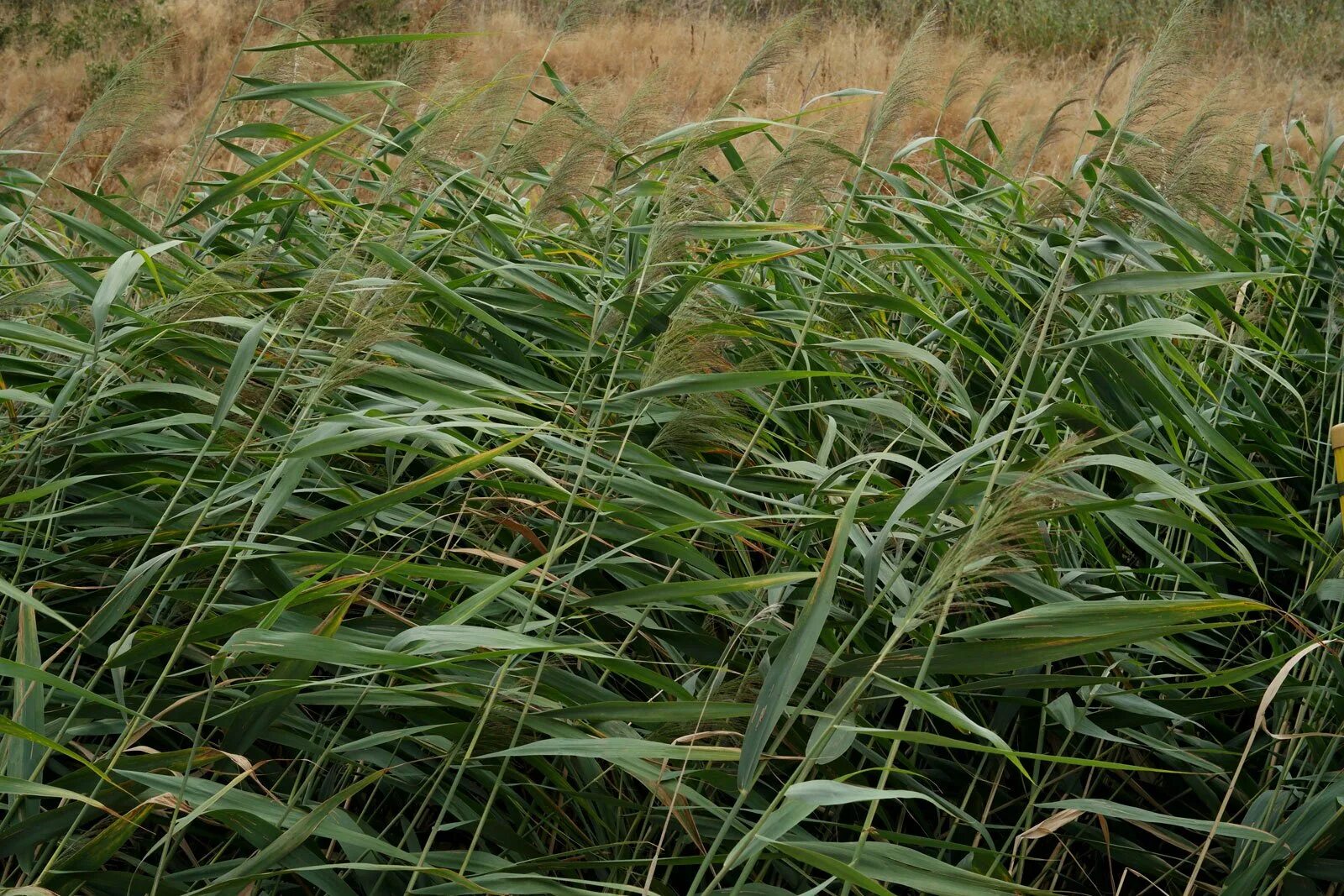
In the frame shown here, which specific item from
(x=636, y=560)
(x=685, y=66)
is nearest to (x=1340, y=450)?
(x=636, y=560)

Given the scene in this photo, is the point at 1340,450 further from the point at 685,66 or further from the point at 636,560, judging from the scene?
the point at 685,66

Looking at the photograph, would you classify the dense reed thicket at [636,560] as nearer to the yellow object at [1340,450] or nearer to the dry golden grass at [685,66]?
the yellow object at [1340,450]

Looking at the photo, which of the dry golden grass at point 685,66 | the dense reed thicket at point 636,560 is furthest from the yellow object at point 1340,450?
the dry golden grass at point 685,66

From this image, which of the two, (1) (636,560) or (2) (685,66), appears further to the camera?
(2) (685,66)

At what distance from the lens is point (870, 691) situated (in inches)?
51.8

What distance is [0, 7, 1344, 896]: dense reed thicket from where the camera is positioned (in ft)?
3.52

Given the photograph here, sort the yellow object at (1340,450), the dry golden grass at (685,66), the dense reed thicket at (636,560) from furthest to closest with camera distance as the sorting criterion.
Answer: the dry golden grass at (685,66) → the yellow object at (1340,450) → the dense reed thicket at (636,560)

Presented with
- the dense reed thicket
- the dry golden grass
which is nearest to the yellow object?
the dense reed thicket

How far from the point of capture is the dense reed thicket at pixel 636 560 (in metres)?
1.07

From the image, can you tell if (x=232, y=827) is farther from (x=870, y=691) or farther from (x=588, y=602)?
(x=870, y=691)

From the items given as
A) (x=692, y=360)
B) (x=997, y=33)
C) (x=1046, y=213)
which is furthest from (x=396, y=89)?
(x=997, y=33)

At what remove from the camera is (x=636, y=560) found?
4.42 feet

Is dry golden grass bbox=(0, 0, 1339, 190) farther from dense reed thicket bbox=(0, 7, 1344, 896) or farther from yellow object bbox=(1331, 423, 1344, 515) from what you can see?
yellow object bbox=(1331, 423, 1344, 515)

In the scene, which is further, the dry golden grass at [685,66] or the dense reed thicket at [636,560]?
the dry golden grass at [685,66]
